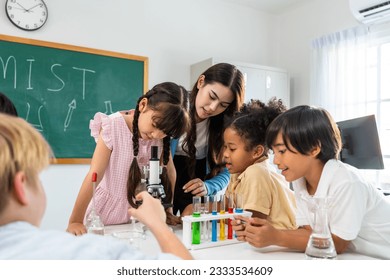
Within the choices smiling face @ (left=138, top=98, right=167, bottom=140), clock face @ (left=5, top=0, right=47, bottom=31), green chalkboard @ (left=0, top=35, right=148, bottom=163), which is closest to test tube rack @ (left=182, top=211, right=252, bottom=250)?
smiling face @ (left=138, top=98, right=167, bottom=140)

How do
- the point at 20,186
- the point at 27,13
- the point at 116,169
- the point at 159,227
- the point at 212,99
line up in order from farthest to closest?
the point at 27,13 → the point at 212,99 → the point at 116,169 → the point at 159,227 → the point at 20,186

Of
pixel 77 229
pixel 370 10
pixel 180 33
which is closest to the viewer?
pixel 77 229

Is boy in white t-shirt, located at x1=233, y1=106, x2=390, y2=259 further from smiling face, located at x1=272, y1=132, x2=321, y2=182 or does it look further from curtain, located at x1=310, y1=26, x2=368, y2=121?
curtain, located at x1=310, y1=26, x2=368, y2=121

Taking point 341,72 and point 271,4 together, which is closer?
point 341,72

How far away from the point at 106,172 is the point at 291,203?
58 centimetres

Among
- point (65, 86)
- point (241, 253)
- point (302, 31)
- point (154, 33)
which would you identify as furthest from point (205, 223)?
point (302, 31)

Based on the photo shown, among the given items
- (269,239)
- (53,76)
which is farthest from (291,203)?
(53,76)

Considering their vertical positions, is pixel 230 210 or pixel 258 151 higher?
pixel 258 151

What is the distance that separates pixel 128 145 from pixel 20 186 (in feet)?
2.34

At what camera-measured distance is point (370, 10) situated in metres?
2.28

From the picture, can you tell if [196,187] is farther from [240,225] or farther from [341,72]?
[341,72]

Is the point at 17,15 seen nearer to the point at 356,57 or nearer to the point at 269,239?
the point at 269,239

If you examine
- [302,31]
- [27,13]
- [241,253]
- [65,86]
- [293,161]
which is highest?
[302,31]

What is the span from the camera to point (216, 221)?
88cm
